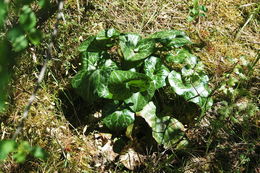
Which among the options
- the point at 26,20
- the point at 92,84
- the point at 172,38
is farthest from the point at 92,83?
the point at 26,20

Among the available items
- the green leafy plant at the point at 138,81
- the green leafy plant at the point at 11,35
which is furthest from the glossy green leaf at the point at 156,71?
the green leafy plant at the point at 11,35

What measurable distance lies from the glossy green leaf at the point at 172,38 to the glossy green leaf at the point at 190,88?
239 mm

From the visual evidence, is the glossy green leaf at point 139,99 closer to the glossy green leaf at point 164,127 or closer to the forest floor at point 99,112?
the glossy green leaf at point 164,127

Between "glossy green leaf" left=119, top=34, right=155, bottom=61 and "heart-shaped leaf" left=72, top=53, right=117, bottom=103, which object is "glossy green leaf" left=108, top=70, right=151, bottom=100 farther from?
"glossy green leaf" left=119, top=34, right=155, bottom=61

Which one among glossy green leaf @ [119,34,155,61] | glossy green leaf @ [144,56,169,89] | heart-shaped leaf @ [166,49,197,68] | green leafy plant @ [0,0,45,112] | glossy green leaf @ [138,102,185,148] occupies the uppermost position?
green leafy plant @ [0,0,45,112]

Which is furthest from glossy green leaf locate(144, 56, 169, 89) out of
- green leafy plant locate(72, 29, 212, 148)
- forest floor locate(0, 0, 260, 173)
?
forest floor locate(0, 0, 260, 173)

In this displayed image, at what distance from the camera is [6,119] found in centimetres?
242

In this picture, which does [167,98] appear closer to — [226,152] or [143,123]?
[143,123]

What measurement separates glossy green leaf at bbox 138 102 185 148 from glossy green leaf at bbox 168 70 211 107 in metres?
0.21

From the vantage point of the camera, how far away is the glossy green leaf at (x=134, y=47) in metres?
2.55

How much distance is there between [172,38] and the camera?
Result: 267 centimetres

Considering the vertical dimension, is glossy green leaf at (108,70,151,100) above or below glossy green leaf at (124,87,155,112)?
above

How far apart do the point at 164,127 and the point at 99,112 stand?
507 millimetres

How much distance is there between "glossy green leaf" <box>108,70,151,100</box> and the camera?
2.38 metres
